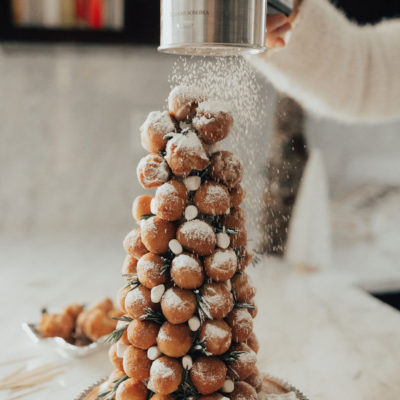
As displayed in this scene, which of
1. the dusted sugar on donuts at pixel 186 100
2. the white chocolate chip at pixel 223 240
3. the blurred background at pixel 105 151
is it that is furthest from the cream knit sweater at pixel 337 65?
the white chocolate chip at pixel 223 240

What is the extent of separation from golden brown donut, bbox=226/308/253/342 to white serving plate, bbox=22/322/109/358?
390 millimetres

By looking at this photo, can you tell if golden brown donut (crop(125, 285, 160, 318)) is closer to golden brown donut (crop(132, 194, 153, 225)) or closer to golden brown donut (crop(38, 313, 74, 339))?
golden brown donut (crop(132, 194, 153, 225))

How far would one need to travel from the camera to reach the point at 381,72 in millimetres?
1263

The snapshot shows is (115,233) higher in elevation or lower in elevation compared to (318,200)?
lower

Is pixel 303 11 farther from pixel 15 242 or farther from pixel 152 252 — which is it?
pixel 15 242

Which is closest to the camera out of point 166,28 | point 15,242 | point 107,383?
point 166,28

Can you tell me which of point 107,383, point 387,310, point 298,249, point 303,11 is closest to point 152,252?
point 107,383

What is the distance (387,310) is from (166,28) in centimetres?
98

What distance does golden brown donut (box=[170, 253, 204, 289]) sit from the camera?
611 millimetres

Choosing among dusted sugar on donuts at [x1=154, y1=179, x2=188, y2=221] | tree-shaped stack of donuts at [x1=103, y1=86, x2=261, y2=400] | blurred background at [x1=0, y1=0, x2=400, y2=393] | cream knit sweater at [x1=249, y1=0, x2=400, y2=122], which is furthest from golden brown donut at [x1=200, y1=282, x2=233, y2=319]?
blurred background at [x1=0, y1=0, x2=400, y2=393]

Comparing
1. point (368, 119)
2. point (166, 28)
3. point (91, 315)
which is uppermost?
point (166, 28)

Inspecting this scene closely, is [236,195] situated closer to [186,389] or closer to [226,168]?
[226,168]

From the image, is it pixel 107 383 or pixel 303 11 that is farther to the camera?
pixel 303 11

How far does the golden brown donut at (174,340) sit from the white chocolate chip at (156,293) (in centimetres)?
4
